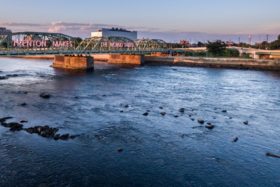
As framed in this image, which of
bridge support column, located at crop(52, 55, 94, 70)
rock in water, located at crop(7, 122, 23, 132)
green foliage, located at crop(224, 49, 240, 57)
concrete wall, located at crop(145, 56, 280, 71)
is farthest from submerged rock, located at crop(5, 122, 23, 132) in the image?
green foliage, located at crop(224, 49, 240, 57)

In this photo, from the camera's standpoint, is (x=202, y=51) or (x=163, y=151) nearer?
(x=163, y=151)

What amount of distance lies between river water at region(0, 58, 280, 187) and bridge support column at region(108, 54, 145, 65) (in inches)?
2658

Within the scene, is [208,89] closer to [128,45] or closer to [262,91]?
[262,91]

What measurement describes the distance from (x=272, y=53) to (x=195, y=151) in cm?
9726

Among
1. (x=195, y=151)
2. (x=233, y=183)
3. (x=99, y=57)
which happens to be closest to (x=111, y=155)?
(x=195, y=151)

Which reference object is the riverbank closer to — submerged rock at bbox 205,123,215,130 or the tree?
the tree

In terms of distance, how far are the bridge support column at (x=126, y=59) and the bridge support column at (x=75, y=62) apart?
26.0 m

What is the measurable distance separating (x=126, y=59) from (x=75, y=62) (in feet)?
97.9

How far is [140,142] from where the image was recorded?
2619cm

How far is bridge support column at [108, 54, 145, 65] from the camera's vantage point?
379 ft

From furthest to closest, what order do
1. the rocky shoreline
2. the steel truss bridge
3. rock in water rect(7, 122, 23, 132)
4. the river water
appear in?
1. the steel truss bridge
2. rock in water rect(7, 122, 23, 132)
3. the rocky shoreline
4. the river water

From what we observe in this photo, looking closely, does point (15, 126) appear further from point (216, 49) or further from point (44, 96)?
point (216, 49)

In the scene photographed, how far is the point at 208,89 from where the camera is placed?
56.8 metres

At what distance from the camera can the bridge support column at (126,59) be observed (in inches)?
4542
